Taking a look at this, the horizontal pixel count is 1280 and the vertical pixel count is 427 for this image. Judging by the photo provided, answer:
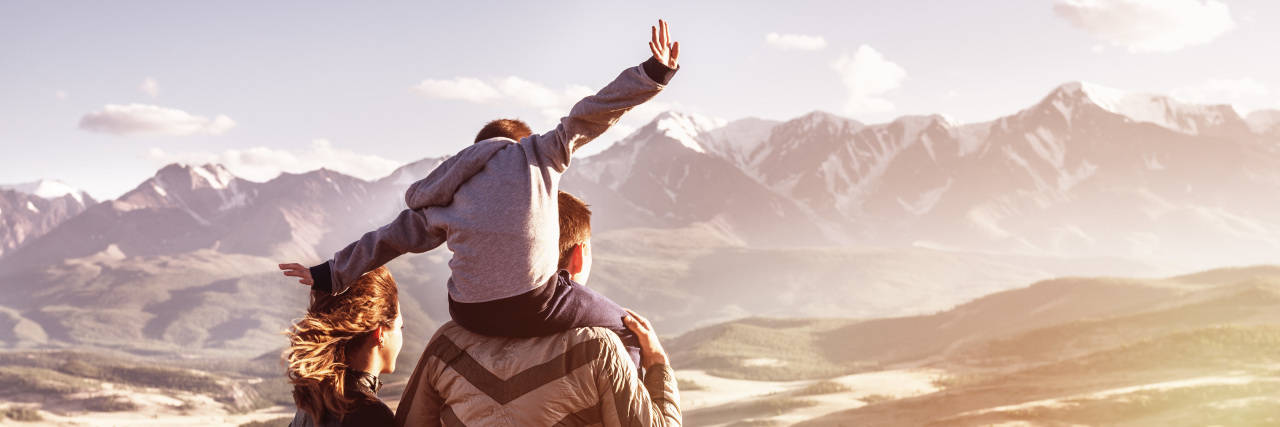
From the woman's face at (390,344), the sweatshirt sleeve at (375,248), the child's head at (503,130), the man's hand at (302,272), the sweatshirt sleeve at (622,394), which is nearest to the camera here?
the sweatshirt sleeve at (622,394)

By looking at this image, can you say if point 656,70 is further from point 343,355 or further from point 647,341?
point 343,355

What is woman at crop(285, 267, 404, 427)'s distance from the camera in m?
4.34

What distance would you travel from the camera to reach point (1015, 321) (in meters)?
75.8

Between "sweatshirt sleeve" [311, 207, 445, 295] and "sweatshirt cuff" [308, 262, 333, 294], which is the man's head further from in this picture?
"sweatshirt cuff" [308, 262, 333, 294]

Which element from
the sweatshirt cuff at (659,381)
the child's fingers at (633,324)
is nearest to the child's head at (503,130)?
the child's fingers at (633,324)

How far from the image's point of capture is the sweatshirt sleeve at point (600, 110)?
379cm

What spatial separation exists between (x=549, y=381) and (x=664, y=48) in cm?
162

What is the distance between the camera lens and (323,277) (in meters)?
4.19

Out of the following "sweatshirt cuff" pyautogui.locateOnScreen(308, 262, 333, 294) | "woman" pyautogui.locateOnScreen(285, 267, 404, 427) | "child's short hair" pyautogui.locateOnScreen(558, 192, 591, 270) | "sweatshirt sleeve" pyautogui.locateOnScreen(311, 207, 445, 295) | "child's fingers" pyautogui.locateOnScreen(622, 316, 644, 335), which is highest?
"child's short hair" pyautogui.locateOnScreen(558, 192, 591, 270)

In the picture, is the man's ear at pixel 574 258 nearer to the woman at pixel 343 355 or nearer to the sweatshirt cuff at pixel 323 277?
the woman at pixel 343 355

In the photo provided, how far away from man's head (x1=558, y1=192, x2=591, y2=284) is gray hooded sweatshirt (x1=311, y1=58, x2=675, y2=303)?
0.33 m

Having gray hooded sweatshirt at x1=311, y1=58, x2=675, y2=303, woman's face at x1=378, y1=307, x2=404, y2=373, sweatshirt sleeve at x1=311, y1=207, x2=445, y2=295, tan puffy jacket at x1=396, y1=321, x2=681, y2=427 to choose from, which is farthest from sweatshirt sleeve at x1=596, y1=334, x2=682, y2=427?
woman's face at x1=378, y1=307, x2=404, y2=373

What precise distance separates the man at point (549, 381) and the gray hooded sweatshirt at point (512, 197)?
33 centimetres

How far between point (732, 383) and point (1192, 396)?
137ft
